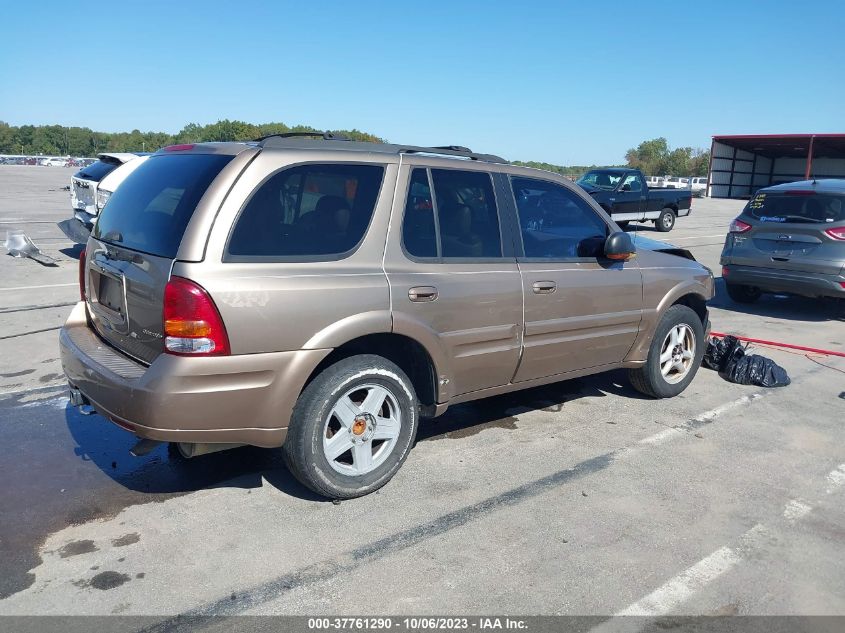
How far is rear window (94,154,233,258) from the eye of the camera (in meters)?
3.51

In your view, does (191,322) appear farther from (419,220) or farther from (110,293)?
(419,220)

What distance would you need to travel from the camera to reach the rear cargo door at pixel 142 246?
136 inches

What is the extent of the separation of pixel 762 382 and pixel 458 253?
3.61m

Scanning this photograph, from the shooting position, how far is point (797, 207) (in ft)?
30.0

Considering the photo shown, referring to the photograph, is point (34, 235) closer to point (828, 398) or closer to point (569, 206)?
point (569, 206)

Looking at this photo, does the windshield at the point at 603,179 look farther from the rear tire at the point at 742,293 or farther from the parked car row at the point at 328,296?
the parked car row at the point at 328,296

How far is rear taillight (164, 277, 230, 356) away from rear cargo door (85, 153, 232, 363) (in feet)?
0.26

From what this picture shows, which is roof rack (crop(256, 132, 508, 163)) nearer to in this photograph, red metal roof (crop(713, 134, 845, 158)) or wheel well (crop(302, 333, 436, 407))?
wheel well (crop(302, 333, 436, 407))

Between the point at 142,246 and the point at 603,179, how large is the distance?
17344mm

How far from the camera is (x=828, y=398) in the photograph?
5.96 metres

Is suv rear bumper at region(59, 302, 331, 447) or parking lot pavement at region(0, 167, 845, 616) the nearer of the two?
parking lot pavement at region(0, 167, 845, 616)

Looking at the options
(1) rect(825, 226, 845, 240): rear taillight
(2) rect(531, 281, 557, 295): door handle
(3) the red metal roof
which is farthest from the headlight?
(3) the red metal roof

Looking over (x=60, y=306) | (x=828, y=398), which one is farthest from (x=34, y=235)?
(x=828, y=398)

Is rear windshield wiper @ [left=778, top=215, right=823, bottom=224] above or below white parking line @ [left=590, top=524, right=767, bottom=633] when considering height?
above
